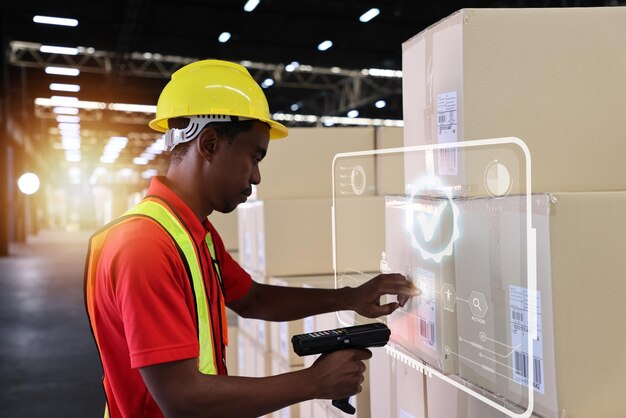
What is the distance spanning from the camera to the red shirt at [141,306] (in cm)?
130

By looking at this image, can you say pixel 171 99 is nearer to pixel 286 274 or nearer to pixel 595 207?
pixel 595 207

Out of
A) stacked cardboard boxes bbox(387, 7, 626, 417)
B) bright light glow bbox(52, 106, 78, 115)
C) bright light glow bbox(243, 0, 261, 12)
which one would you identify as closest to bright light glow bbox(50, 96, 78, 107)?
bright light glow bbox(52, 106, 78, 115)

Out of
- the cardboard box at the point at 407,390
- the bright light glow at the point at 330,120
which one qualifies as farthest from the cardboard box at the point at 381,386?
the bright light glow at the point at 330,120

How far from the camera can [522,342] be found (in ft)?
3.49

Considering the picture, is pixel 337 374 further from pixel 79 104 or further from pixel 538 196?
pixel 79 104

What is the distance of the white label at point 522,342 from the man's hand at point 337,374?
0.39 m

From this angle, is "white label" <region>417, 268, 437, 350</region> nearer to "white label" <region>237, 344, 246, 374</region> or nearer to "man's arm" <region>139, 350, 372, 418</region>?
"man's arm" <region>139, 350, 372, 418</region>

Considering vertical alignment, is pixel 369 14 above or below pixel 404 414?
above

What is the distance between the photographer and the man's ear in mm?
1518

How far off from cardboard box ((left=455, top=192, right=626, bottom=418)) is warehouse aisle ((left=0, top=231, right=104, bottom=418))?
4638 mm

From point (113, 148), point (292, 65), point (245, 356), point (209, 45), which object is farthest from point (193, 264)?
point (113, 148)

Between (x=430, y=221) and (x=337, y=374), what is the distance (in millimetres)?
376

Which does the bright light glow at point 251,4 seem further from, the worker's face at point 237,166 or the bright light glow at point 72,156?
the bright light glow at point 72,156

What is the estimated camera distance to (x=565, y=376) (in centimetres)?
Answer: 101
